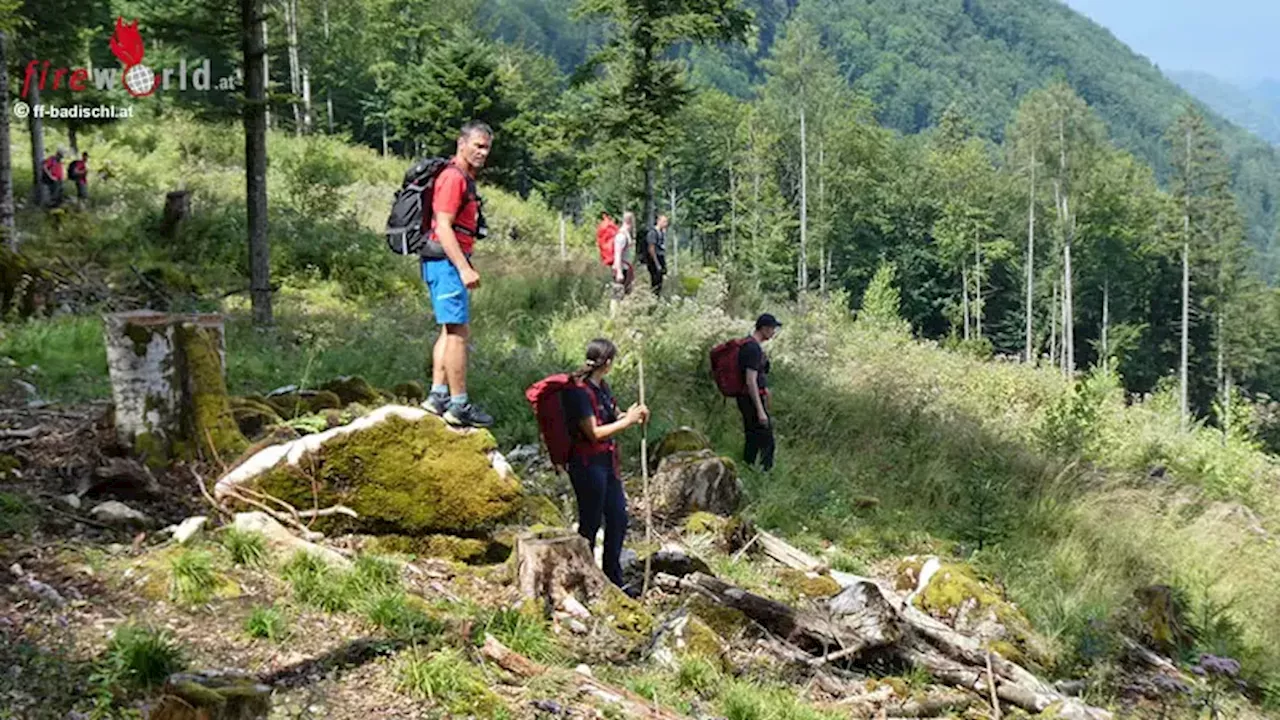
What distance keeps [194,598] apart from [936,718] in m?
4.01

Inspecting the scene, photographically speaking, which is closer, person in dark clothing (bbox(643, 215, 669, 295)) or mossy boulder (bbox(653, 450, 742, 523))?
mossy boulder (bbox(653, 450, 742, 523))

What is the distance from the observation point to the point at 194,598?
4.37 metres

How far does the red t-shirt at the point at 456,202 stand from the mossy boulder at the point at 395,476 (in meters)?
1.17

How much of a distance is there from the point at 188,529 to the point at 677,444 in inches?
191

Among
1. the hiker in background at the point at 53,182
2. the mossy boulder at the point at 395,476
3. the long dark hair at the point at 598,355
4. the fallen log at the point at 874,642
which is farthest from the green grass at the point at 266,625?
the hiker in background at the point at 53,182

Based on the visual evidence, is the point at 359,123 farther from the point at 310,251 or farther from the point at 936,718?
the point at 936,718

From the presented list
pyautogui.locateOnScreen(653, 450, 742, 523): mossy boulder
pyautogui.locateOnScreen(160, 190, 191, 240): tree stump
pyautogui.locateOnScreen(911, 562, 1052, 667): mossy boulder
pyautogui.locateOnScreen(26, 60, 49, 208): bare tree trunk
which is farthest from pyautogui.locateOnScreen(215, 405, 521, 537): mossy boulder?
pyautogui.locateOnScreen(26, 60, 49, 208): bare tree trunk

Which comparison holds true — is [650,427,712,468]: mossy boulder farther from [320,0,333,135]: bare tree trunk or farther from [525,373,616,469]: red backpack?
[320,0,333,135]: bare tree trunk

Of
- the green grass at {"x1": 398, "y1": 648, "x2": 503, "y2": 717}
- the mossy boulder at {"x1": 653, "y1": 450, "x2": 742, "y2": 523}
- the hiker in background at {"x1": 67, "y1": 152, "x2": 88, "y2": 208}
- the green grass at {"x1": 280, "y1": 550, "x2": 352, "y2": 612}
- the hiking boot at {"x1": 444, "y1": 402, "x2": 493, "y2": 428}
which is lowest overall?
the mossy boulder at {"x1": 653, "y1": 450, "x2": 742, "y2": 523}

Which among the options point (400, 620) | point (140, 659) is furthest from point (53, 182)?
point (140, 659)

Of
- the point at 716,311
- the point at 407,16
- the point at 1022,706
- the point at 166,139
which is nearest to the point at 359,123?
the point at 407,16

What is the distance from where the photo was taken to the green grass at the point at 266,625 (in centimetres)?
419

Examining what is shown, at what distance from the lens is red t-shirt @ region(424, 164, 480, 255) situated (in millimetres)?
5520

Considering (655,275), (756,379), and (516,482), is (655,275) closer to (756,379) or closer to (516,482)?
(756,379)
